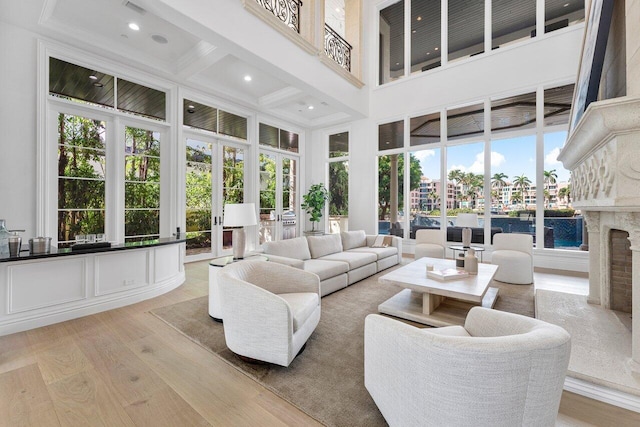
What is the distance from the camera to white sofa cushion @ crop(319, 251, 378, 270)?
4210 mm

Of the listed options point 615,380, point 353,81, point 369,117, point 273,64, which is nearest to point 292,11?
point 273,64

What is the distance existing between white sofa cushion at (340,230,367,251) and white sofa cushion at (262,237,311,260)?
1.08m

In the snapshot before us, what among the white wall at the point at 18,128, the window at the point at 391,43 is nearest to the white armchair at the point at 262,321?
the white wall at the point at 18,128

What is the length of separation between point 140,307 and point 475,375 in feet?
11.7

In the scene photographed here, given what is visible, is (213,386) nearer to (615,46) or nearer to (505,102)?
(615,46)

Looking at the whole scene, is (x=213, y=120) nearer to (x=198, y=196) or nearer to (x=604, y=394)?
(x=198, y=196)

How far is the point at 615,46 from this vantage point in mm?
2535

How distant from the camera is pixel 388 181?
24.1ft

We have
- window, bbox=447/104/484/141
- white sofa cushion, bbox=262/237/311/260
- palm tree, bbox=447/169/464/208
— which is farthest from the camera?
palm tree, bbox=447/169/464/208

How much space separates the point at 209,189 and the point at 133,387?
15.6ft

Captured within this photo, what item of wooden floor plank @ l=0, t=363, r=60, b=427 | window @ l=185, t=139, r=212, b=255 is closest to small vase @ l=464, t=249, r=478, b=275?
wooden floor plank @ l=0, t=363, r=60, b=427

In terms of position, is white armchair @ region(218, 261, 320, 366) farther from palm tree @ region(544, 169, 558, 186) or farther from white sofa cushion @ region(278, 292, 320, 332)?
palm tree @ region(544, 169, 558, 186)

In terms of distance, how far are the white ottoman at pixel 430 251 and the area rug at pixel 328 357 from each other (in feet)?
4.45

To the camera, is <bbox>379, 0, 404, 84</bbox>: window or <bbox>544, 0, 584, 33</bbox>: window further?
<bbox>379, 0, 404, 84</bbox>: window
